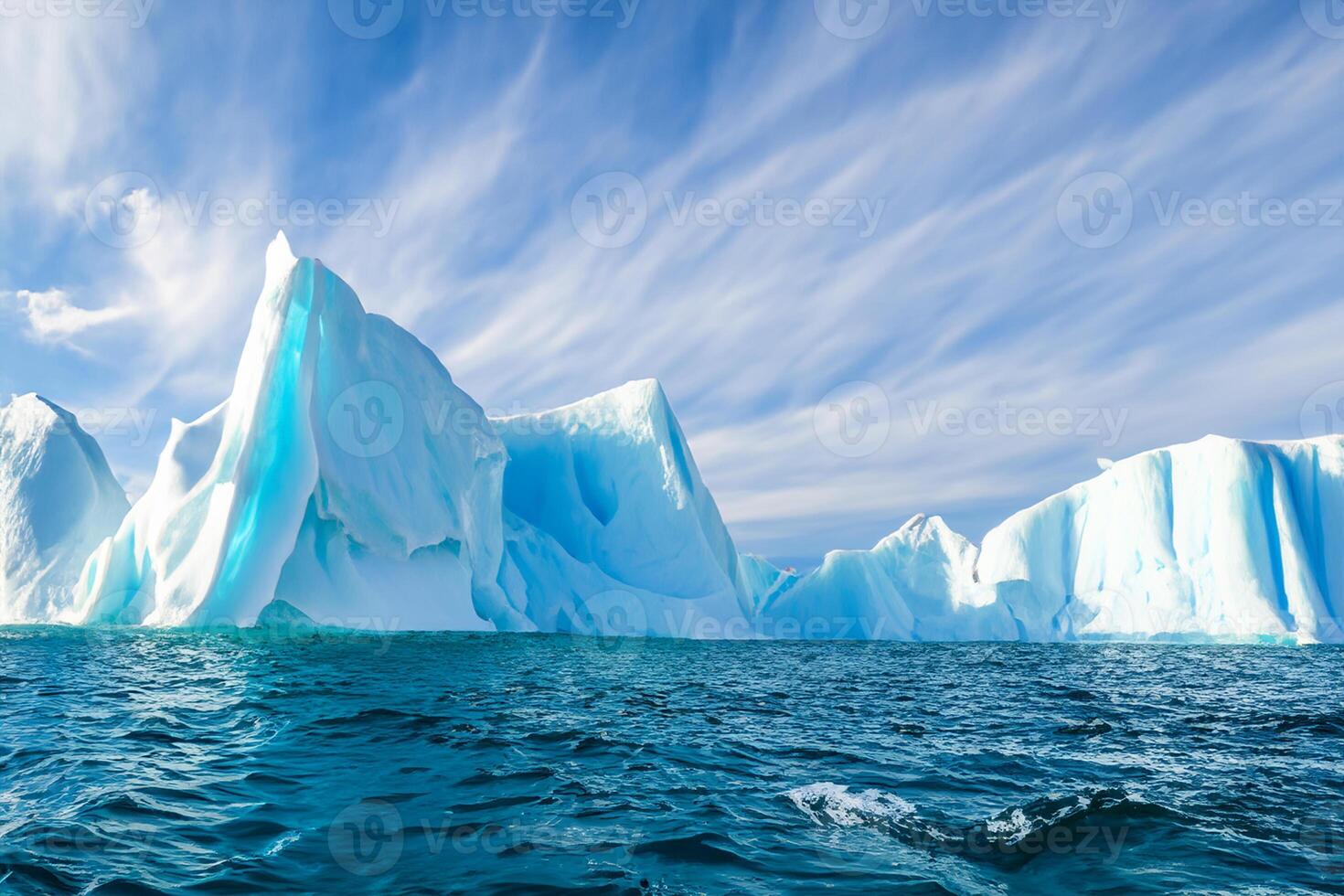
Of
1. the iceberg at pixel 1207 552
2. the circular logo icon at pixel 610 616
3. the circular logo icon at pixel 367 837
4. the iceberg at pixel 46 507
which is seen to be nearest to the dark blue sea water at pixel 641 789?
the circular logo icon at pixel 367 837

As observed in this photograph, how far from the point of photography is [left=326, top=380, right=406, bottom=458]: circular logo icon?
23.0 m

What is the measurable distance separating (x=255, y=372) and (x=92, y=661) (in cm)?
1107

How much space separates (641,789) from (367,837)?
1951 mm

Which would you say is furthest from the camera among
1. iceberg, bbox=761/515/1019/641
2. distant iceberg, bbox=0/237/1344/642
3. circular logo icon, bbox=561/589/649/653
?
iceberg, bbox=761/515/1019/641

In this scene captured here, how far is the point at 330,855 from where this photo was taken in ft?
13.5

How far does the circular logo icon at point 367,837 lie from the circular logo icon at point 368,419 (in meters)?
19.4

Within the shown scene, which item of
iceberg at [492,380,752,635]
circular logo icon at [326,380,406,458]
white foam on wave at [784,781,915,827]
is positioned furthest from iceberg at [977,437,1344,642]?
white foam on wave at [784,781,915,827]

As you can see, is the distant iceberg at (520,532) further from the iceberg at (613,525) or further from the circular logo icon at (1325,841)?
the circular logo icon at (1325,841)

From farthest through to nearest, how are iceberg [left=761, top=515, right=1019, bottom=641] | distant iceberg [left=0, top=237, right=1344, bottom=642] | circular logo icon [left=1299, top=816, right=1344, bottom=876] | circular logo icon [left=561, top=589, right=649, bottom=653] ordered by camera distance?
1. iceberg [left=761, top=515, right=1019, bottom=641]
2. circular logo icon [left=561, top=589, right=649, bottom=653]
3. distant iceberg [left=0, top=237, right=1344, bottom=642]
4. circular logo icon [left=1299, top=816, right=1344, bottom=876]

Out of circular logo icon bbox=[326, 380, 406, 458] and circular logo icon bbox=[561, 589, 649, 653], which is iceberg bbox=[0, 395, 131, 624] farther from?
circular logo icon bbox=[561, 589, 649, 653]

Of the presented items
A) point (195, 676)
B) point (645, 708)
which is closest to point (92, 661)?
point (195, 676)

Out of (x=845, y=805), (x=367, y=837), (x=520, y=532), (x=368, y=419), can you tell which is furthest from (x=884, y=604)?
(x=367, y=837)

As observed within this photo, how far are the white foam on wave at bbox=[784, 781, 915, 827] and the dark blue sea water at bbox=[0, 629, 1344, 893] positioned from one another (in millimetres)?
26

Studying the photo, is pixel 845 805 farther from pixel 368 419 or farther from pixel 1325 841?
pixel 368 419
